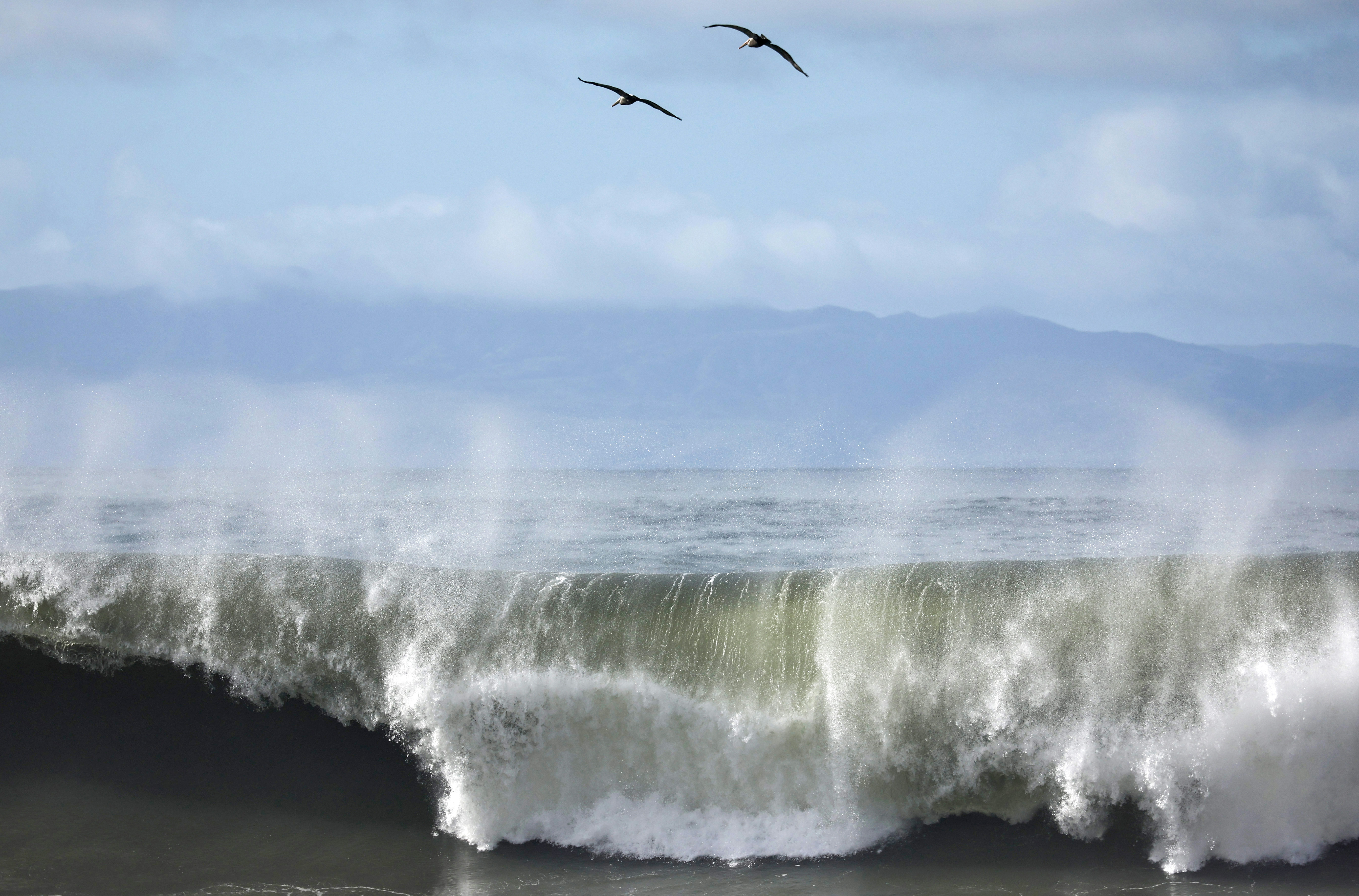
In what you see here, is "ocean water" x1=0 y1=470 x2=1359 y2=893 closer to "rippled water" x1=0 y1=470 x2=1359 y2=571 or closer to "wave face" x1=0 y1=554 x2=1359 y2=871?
"wave face" x1=0 y1=554 x2=1359 y2=871

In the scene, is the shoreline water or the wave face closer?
the shoreline water

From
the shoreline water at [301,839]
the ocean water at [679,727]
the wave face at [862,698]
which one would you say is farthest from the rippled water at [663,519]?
the shoreline water at [301,839]

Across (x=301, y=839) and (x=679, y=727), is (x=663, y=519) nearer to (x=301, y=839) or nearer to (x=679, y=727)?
(x=679, y=727)

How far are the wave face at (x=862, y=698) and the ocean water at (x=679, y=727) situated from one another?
2 centimetres

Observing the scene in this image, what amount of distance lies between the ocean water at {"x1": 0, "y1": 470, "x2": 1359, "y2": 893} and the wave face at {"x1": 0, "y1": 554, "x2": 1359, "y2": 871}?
0.02 metres

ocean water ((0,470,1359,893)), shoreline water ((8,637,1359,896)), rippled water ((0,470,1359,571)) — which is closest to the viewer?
shoreline water ((8,637,1359,896))

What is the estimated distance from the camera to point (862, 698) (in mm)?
8289

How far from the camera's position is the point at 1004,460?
55.8 m

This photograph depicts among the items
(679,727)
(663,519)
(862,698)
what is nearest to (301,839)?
(679,727)

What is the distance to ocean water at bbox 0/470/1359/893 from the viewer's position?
751 centimetres

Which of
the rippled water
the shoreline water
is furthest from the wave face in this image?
the rippled water

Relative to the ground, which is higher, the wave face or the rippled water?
the wave face

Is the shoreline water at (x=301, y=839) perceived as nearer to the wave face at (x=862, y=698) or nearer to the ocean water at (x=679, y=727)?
the ocean water at (x=679, y=727)

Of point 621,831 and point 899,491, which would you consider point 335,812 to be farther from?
point 899,491
